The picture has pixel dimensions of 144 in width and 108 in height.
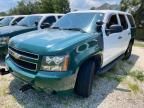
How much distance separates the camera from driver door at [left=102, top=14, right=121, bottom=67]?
5.91m

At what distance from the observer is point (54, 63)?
4.32m

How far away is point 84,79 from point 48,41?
104 centimetres

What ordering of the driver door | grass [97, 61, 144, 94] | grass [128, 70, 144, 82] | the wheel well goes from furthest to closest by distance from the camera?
grass [128, 70, 144, 82]
grass [97, 61, 144, 94]
the driver door
the wheel well

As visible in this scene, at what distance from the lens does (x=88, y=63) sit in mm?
5047

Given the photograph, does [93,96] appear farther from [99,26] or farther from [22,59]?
[22,59]

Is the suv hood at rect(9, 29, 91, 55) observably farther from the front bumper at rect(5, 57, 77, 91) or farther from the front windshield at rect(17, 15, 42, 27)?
the front windshield at rect(17, 15, 42, 27)

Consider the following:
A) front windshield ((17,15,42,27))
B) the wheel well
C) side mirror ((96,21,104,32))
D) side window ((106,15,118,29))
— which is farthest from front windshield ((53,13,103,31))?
front windshield ((17,15,42,27))

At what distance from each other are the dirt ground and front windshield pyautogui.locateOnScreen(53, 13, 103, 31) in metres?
1.53

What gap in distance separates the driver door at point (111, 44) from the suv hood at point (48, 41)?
0.86 metres

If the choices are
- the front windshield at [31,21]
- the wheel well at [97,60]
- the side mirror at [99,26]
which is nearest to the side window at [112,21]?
the side mirror at [99,26]

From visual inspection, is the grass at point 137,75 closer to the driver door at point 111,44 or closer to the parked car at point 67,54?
the driver door at point 111,44

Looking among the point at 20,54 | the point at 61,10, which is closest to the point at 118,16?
the point at 20,54

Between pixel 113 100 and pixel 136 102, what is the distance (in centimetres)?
50

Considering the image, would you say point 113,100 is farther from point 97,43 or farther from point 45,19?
point 45,19
